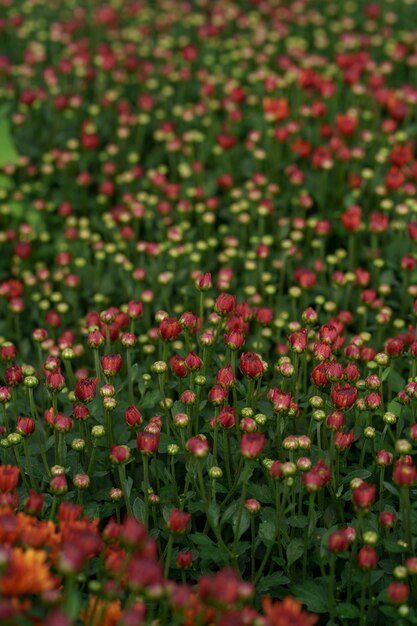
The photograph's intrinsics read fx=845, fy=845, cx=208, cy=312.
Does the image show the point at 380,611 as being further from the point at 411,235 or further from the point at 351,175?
the point at 351,175

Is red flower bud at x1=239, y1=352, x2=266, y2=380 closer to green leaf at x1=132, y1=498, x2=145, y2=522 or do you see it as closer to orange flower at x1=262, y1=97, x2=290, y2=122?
green leaf at x1=132, y1=498, x2=145, y2=522

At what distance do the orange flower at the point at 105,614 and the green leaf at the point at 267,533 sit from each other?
499 millimetres

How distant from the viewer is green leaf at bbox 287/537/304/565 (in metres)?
2.34

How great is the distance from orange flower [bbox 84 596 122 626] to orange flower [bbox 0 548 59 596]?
207 millimetres

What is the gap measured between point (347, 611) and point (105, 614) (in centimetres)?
65

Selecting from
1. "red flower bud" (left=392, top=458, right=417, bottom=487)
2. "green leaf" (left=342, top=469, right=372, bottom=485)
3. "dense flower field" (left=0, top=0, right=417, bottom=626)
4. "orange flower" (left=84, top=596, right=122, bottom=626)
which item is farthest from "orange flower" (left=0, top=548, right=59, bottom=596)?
"green leaf" (left=342, top=469, right=372, bottom=485)

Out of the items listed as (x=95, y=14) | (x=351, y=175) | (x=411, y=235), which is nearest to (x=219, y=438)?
(x=411, y=235)

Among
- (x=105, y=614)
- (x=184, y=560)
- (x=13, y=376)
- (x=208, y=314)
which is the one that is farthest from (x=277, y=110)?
(x=105, y=614)

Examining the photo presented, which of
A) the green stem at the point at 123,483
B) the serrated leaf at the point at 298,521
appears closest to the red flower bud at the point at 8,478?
the green stem at the point at 123,483

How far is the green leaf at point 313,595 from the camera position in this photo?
2.25 meters

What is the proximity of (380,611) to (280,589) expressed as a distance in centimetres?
28

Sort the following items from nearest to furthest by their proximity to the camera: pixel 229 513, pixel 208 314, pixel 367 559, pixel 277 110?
1. pixel 367 559
2. pixel 229 513
3. pixel 208 314
4. pixel 277 110

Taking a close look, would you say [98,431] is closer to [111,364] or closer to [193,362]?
[111,364]

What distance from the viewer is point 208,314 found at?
11.0ft
